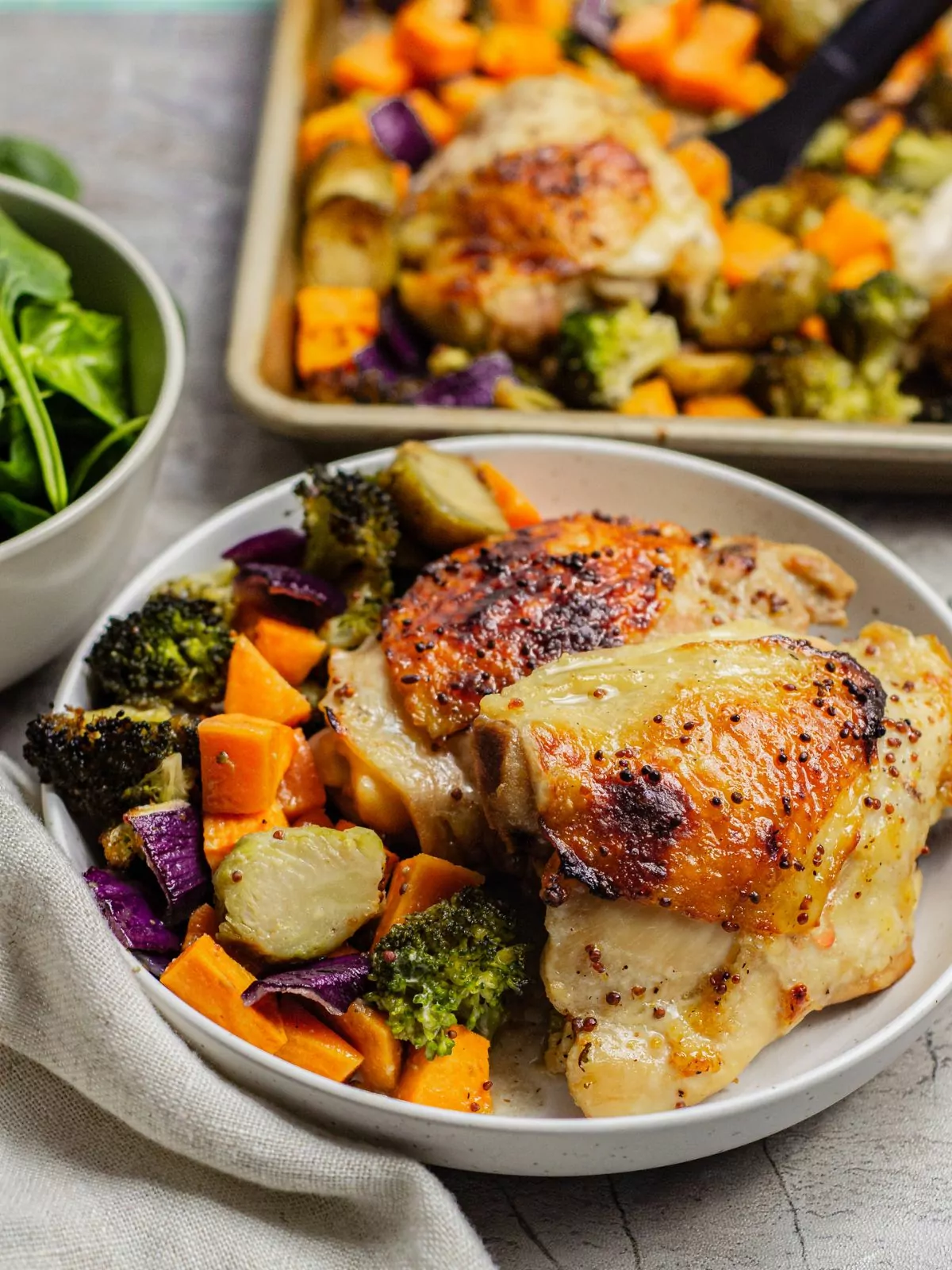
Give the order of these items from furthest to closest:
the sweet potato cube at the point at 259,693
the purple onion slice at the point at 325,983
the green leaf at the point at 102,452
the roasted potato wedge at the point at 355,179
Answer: the roasted potato wedge at the point at 355,179 → the green leaf at the point at 102,452 → the sweet potato cube at the point at 259,693 → the purple onion slice at the point at 325,983

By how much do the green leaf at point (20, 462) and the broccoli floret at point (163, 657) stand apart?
0.38 metres

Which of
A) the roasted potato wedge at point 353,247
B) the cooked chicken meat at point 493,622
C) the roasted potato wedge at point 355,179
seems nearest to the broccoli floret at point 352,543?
the cooked chicken meat at point 493,622

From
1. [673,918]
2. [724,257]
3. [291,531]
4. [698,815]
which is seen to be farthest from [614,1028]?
[724,257]

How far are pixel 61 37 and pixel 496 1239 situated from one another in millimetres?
4407

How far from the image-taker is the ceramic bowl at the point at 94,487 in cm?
244

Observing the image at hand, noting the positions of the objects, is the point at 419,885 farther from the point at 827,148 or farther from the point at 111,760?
the point at 827,148

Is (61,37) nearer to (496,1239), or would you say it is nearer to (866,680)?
(866,680)

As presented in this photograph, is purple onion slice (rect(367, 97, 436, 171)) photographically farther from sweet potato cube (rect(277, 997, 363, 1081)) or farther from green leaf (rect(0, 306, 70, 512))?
sweet potato cube (rect(277, 997, 363, 1081))

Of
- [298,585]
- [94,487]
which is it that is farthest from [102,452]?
[298,585]

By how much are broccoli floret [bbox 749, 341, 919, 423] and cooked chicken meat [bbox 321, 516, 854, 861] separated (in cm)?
94

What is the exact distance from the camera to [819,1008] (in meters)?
2.11

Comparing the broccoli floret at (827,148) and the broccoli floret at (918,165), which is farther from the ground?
the broccoli floret at (827,148)

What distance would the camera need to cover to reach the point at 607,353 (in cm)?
329

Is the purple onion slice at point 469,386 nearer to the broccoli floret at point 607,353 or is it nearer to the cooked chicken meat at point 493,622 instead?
the broccoli floret at point 607,353
